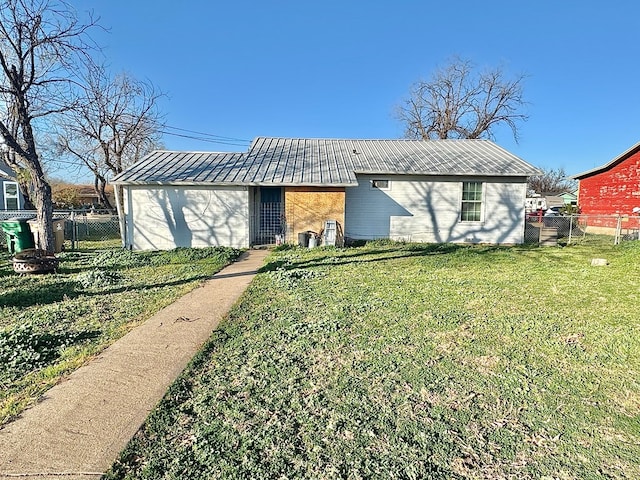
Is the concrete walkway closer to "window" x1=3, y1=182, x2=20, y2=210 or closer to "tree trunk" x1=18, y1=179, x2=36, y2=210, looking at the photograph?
"tree trunk" x1=18, y1=179, x2=36, y2=210

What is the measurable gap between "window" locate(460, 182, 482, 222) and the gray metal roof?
2.11 ft

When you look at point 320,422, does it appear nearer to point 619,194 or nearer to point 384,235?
point 384,235

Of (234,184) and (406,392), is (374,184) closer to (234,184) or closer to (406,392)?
(234,184)

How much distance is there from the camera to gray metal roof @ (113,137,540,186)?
40.6 ft

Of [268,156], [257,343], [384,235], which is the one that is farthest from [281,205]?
[257,343]

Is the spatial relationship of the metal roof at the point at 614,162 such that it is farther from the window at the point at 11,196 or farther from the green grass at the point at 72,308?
the window at the point at 11,196

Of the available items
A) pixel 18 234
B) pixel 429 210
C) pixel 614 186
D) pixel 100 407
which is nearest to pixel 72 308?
pixel 100 407

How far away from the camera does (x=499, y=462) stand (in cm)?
231

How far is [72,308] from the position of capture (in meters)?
5.57

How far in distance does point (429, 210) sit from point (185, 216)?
8.74 meters

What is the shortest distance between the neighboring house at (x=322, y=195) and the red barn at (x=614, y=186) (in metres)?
8.05

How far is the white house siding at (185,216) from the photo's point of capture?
483 inches

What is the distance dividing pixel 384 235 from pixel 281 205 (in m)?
3.99

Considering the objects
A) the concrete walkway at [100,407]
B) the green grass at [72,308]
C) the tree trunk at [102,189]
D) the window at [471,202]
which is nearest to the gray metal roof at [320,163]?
the window at [471,202]
